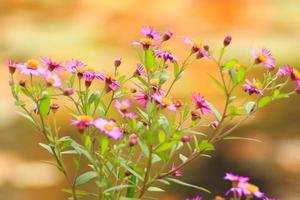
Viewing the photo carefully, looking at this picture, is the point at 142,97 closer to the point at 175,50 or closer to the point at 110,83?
the point at 110,83

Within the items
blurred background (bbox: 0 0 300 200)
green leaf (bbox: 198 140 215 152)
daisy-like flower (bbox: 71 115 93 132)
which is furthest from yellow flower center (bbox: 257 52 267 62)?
blurred background (bbox: 0 0 300 200)

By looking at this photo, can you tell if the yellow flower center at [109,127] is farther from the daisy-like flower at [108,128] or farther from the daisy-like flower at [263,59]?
the daisy-like flower at [263,59]

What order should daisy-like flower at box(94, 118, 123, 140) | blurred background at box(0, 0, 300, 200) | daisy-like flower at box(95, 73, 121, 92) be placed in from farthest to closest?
blurred background at box(0, 0, 300, 200) < daisy-like flower at box(95, 73, 121, 92) < daisy-like flower at box(94, 118, 123, 140)

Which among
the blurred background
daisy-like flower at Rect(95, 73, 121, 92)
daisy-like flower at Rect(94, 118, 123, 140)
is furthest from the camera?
the blurred background

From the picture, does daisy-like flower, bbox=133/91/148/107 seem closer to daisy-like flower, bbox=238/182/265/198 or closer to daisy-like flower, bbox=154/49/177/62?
daisy-like flower, bbox=154/49/177/62

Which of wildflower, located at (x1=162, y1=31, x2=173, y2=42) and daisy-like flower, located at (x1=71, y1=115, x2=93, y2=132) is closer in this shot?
daisy-like flower, located at (x1=71, y1=115, x2=93, y2=132)

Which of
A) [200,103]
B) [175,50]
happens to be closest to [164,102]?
[200,103]

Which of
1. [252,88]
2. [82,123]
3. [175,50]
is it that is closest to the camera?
[82,123]

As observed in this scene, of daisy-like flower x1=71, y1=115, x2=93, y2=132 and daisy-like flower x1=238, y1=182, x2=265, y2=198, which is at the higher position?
daisy-like flower x1=71, y1=115, x2=93, y2=132

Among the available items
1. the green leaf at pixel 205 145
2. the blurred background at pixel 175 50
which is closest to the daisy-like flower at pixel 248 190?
the green leaf at pixel 205 145
